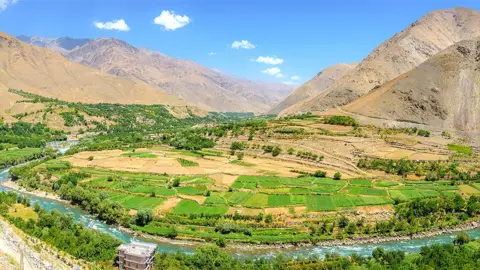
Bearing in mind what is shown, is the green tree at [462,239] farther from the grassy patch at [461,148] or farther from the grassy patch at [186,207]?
the grassy patch at [461,148]

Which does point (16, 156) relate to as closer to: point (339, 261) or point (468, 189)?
point (339, 261)

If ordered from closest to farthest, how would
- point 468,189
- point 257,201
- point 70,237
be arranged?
point 70,237, point 257,201, point 468,189

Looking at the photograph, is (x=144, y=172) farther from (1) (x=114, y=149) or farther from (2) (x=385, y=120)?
(2) (x=385, y=120)

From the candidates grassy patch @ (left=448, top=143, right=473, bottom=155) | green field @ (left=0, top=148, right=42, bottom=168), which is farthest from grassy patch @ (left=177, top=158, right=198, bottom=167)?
grassy patch @ (left=448, top=143, right=473, bottom=155)

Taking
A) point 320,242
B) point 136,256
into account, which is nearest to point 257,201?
point 320,242

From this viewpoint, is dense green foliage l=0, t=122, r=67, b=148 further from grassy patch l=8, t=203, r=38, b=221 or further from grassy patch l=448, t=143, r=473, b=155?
grassy patch l=448, t=143, r=473, b=155
